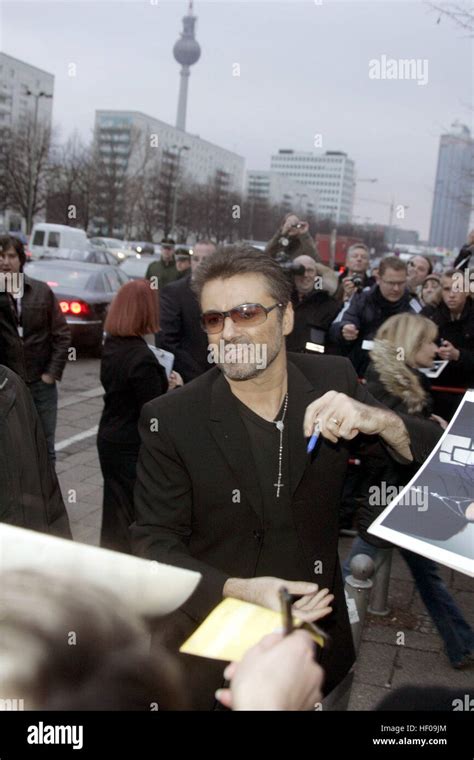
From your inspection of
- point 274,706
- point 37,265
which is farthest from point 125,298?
point 37,265

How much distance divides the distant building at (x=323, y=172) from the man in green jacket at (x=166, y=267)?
12710 cm

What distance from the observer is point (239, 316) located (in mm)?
2125

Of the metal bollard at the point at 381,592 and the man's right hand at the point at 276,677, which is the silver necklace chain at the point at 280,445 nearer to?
the man's right hand at the point at 276,677

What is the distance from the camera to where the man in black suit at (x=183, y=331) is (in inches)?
219

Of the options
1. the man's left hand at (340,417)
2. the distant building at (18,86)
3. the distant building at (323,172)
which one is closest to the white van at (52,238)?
the man's left hand at (340,417)

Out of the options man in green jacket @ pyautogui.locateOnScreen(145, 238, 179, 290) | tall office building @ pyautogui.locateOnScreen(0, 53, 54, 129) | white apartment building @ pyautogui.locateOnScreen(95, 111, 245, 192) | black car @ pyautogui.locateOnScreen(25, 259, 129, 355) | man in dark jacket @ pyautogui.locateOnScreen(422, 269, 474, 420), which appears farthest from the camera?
tall office building @ pyautogui.locateOnScreen(0, 53, 54, 129)

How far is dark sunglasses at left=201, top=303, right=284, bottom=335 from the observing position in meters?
2.13

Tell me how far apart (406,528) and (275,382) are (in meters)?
0.64

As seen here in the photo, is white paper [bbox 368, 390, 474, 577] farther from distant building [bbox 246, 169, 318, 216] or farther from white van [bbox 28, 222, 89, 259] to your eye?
distant building [bbox 246, 169, 318, 216]

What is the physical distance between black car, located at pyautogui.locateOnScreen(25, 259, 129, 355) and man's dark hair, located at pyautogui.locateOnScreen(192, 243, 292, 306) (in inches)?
386

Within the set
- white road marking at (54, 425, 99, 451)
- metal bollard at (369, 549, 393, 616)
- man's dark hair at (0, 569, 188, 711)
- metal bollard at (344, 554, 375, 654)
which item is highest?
man's dark hair at (0, 569, 188, 711)

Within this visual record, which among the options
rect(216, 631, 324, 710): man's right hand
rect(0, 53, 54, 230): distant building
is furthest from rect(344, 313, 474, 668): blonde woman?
rect(0, 53, 54, 230): distant building
